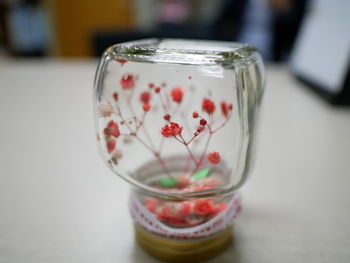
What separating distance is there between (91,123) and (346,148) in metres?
0.58

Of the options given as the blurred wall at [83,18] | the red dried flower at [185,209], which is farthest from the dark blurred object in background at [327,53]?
the blurred wall at [83,18]

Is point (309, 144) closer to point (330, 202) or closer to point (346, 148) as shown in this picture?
point (346, 148)

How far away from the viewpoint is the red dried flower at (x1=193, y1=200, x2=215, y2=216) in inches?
13.3

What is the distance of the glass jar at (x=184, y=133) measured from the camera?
0.31 m

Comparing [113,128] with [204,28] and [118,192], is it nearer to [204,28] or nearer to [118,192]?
[118,192]

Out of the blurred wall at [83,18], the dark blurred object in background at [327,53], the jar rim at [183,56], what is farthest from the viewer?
the blurred wall at [83,18]

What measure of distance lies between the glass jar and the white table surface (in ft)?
0.14

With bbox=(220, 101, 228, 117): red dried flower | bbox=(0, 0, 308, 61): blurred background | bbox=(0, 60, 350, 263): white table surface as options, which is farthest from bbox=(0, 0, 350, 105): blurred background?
bbox=(220, 101, 228, 117): red dried flower

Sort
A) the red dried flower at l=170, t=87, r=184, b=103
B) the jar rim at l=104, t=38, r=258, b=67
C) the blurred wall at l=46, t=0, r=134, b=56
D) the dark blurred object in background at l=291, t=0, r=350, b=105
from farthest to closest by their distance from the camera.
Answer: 1. the blurred wall at l=46, t=0, r=134, b=56
2. the dark blurred object in background at l=291, t=0, r=350, b=105
3. the red dried flower at l=170, t=87, r=184, b=103
4. the jar rim at l=104, t=38, r=258, b=67

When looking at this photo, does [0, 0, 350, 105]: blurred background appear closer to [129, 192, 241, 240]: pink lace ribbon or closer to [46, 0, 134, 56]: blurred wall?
[46, 0, 134, 56]: blurred wall

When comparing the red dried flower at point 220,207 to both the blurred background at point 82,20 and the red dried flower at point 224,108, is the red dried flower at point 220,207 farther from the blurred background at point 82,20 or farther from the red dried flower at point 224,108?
the blurred background at point 82,20

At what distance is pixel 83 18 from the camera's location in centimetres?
291

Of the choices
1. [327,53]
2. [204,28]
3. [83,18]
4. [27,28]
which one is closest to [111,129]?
[327,53]

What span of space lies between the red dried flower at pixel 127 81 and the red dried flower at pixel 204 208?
177mm
